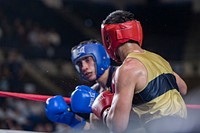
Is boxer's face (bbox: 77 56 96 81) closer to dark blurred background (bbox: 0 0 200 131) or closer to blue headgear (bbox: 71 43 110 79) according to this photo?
blue headgear (bbox: 71 43 110 79)

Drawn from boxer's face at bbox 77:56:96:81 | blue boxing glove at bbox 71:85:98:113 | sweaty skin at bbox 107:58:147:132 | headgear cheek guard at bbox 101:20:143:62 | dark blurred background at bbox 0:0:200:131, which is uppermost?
headgear cheek guard at bbox 101:20:143:62

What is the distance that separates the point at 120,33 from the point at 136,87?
0.25m

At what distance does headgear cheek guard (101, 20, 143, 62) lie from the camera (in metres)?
2.05

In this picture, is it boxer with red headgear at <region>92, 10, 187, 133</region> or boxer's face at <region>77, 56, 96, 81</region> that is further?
boxer's face at <region>77, 56, 96, 81</region>

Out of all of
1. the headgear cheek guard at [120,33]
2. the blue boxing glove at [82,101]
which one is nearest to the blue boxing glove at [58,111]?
the blue boxing glove at [82,101]

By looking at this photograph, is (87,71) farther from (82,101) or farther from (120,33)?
(120,33)

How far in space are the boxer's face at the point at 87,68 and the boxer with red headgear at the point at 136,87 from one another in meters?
0.78

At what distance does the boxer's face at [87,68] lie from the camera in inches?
114

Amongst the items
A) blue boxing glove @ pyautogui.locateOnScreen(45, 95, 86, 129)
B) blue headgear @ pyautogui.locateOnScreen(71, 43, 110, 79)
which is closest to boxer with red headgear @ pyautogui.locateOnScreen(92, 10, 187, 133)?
blue boxing glove @ pyautogui.locateOnScreen(45, 95, 86, 129)

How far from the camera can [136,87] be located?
1.95 m

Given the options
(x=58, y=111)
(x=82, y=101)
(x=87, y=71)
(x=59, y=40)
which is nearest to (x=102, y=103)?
(x=82, y=101)

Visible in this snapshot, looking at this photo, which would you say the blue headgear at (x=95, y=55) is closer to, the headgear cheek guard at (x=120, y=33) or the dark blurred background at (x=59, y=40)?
the headgear cheek guard at (x=120, y=33)

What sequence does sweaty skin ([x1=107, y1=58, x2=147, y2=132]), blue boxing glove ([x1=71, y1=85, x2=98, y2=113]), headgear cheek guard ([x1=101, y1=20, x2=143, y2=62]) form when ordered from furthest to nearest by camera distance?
blue boxing glove ([x1=71, y1=85, x2=98, y2=113]) → headgear cheek guard ([x1=101, y1=20, x2=143, y2=62]) → sweaty skin ([x1=107, y1=58, x2=147, y2=132])

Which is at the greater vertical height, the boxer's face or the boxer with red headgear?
the boxer with red headgear
